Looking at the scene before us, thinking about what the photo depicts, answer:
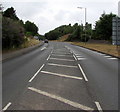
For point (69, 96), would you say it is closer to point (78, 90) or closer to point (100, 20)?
point (78, 90)

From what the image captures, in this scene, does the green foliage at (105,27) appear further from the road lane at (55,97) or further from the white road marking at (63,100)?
the white road marking at (63,100)

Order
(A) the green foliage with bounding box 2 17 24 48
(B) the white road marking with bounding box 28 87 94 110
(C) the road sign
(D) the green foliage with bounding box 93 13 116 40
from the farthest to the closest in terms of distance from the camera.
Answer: (D) the green foliage with bounding box 93 13 116 40
(A) the green foliage with bounding box 2 17 24 48
(C) the road sign
(B) the white road marking with bounding box 28 87 94 110

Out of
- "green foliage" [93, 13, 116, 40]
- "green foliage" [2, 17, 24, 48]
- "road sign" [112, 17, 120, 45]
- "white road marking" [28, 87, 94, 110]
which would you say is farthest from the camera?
"green foliage" [93, 13, 116, 40]

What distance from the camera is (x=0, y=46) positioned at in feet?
87.9

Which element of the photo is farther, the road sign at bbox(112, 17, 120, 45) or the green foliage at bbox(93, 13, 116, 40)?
the green foliage at bbox(93, 13, 116, 40)

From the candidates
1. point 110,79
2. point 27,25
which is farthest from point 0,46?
point 27,25

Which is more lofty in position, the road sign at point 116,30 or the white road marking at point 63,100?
the road sign at point 116,30

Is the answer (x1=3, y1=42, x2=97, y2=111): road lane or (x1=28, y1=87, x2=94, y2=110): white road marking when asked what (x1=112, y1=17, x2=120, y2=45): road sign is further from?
(x1=28, y1=87, x2=94, y2=110): white road marking

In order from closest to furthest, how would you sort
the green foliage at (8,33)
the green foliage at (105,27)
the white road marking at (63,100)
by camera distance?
the white road marking at (63,100) → the green foliage at (8,33) → the green foliage at (105,27)

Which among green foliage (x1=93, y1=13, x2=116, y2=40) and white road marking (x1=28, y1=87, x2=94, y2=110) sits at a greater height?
green foliage (x1=93, y1=13, x2=116, y2=40)

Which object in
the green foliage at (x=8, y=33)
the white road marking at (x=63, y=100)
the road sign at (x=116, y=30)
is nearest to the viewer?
the white road marking at (x=63, y=100)

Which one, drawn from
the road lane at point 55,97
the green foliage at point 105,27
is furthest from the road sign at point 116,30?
the green foliage at point 105,27

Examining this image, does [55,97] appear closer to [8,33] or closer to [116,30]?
[116,30]

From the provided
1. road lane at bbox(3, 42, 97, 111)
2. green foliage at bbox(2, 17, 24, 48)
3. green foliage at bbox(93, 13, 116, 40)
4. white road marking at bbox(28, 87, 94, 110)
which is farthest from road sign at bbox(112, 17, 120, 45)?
green foliage at bbox(93, 13, 116, 40)
